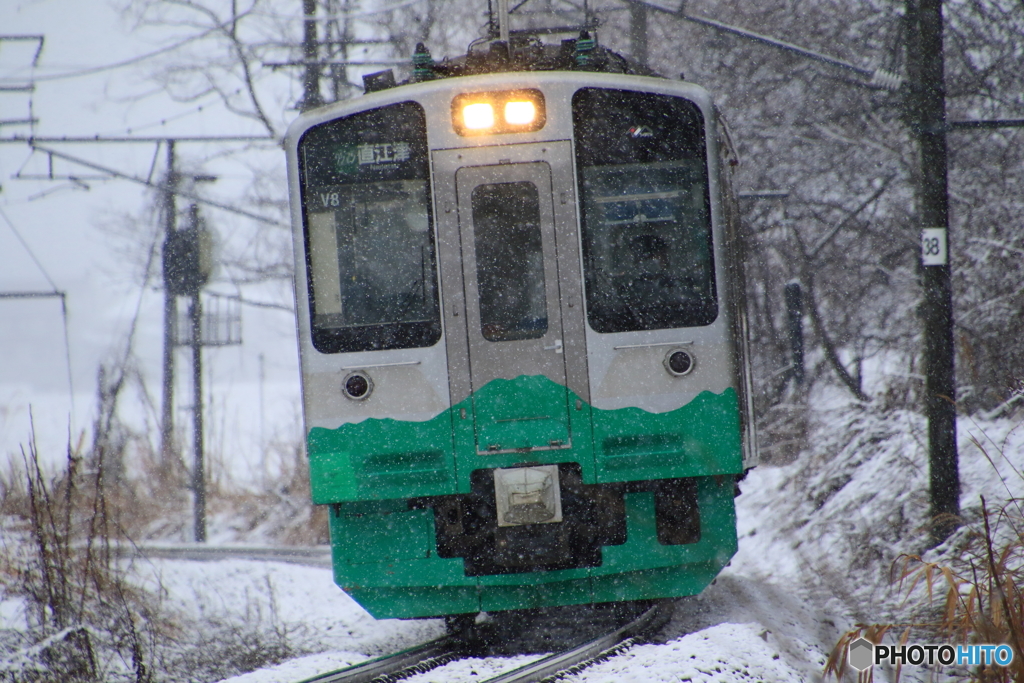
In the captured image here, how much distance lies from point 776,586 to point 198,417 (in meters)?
10.3

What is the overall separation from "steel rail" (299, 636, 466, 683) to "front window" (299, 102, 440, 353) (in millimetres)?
1551

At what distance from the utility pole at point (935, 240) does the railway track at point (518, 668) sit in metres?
2.78

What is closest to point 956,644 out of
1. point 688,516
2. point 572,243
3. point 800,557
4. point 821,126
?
point 688,516

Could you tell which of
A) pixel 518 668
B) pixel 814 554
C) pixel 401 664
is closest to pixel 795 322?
pixel 814 554

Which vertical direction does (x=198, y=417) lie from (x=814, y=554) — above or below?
Result: above

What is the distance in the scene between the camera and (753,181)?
1314 cm

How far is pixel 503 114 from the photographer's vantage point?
514cm

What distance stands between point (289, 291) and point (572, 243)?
13438 millimetres

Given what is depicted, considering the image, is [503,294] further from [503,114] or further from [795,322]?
[795,322]

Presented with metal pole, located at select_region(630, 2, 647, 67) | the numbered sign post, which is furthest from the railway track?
metal pole, located at select_region(630, 2, 647, 67)

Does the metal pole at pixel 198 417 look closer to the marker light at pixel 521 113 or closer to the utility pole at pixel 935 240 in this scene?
the utility pole at pixel 935 240

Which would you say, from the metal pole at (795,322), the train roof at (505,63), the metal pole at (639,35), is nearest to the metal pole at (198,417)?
the metal pole at (639,35)

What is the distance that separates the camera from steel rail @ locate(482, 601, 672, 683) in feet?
14.3

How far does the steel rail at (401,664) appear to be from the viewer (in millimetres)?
4524
